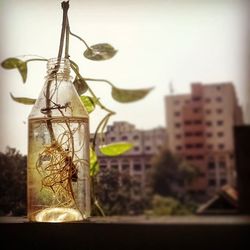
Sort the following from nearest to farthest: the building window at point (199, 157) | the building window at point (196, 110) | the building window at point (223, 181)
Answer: the building window at point (223, 181) → the building window at point (196, 110) → the building window at point (199, 157)

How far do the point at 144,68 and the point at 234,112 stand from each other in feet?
0.74

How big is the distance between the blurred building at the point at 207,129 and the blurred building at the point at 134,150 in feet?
0.34

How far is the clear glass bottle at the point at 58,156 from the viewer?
541mm

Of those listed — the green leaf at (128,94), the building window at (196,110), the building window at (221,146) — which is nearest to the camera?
the green leaf at (128,94)

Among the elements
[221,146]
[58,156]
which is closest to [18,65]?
[58,156]

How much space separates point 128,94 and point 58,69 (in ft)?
0.40

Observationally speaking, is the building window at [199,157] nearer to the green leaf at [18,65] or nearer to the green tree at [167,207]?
the green tree at [167,207]

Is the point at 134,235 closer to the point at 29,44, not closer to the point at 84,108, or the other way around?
the point at 84,108

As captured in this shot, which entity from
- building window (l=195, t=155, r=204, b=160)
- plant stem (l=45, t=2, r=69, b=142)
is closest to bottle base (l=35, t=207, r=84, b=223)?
plant stem (l=45, t=2, r=69, b=142)

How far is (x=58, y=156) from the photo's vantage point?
21.5 inches

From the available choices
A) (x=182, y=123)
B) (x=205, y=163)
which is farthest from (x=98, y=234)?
(x=205, y=163)

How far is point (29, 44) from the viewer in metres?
0.65

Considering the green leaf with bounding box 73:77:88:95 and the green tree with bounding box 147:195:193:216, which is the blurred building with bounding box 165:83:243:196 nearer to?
the green tree with bounding box 147:195:193:216

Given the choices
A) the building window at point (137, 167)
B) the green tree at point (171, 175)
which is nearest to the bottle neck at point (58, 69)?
the building window at point (137, 167)
